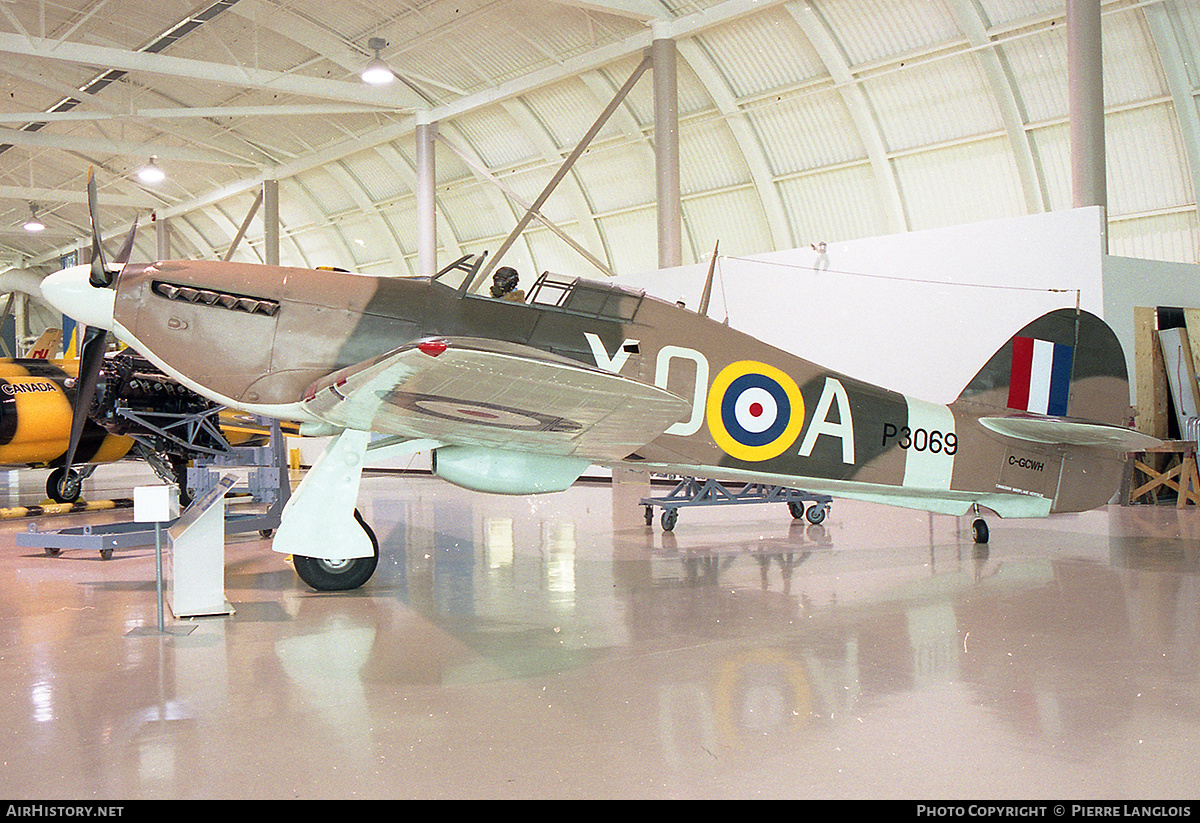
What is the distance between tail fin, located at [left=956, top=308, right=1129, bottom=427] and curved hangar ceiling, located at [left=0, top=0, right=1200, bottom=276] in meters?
9.83

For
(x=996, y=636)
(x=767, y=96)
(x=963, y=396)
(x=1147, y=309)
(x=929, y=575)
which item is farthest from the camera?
(x=767, y=96)

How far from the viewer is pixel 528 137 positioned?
72.9ft

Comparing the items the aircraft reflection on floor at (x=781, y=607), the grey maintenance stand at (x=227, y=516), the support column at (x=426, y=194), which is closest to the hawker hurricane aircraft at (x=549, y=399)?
the aircraft reflection on floor at (x=781, y=607)

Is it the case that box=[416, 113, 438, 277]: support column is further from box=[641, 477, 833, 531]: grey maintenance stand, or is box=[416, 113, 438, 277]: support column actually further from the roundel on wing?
the roundel on wing

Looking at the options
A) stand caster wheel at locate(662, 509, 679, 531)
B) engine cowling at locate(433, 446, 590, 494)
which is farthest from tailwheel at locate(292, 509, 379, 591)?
stand caster wheel at locate(662, 509, 679, 531)

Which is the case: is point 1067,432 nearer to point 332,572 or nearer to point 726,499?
point 726,499

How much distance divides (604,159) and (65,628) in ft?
61.7

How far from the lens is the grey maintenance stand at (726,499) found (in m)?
9.66

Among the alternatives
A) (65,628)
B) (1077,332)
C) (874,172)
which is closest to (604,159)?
(874,172)

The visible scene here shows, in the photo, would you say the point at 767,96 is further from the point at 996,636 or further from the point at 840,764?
the point at 840,764

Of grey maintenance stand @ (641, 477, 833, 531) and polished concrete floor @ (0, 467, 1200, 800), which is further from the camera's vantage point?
grey maintenance stand @ (641, 477, 833, 531)

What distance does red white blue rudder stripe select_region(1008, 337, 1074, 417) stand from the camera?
779 centimetres

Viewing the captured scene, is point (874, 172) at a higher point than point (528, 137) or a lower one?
lower

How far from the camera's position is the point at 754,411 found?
6.71 meters
